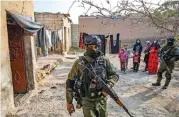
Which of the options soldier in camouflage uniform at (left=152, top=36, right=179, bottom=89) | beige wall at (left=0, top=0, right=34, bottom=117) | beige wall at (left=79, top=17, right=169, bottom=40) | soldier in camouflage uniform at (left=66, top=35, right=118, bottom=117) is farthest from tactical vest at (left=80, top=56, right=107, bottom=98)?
beige wall at (left=79, top=17, right=169, bottom=40)

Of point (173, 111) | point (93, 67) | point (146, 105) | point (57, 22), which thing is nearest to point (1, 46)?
point (93, 67)

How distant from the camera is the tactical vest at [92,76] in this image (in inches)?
117

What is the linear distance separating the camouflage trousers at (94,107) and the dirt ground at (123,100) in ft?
5.98

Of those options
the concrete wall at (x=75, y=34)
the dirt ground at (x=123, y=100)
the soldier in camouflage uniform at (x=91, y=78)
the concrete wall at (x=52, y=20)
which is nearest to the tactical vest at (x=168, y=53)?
the dirt ground at (x=123, y=100)

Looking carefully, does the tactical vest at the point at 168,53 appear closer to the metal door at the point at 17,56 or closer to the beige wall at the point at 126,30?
the metal door at the point at 17,56

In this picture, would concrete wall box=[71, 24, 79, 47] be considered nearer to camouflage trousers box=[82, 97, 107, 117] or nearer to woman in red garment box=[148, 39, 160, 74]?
woman in red garment box=[148, 39, 160, 74]

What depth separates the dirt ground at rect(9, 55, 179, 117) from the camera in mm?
4961

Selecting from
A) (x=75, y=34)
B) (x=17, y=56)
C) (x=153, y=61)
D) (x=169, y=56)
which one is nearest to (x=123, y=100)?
(x=169, y=56)

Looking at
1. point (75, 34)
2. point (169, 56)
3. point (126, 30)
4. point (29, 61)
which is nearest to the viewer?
point (29, 61)

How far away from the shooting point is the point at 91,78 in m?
2.99

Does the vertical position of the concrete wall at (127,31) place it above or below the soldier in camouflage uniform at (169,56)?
above

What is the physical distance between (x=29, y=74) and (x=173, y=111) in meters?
3.94

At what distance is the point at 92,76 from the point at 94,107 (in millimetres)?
434

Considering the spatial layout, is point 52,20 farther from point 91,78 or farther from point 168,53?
point 91,78
